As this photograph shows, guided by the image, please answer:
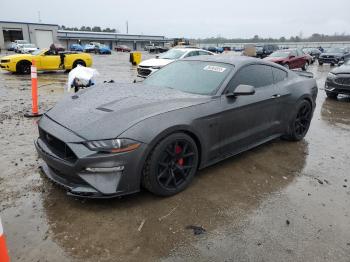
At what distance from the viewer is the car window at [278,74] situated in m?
4.92

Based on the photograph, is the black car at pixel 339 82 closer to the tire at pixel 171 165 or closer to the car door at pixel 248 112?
the car door at pixel 248 112

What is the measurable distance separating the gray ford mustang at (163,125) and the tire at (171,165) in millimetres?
11

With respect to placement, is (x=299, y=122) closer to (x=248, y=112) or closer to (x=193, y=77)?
(x=248, y=112)

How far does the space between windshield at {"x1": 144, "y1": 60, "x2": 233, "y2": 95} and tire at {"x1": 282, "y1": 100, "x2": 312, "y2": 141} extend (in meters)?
1.79

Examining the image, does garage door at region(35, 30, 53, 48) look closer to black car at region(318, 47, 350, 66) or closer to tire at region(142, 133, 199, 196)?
black car at region(318, 47, 350, 66)

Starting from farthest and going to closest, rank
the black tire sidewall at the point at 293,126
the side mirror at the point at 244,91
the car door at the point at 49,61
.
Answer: the car door at the point at 49,61
the black tire sidewall at the point at 293,126
the side mirror at the point at 244,91

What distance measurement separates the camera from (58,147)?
126 inches

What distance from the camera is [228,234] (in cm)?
286

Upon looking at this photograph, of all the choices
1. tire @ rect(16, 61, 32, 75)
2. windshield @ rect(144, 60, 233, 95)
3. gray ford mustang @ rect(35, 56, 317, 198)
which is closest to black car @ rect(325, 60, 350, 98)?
gray ford mustang @ rect(35, 56, 317, 198)

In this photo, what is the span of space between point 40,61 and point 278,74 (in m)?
12.4

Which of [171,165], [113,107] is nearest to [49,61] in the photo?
[113,107]

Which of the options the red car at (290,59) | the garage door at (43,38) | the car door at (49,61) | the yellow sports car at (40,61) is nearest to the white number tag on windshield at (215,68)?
the yellow sports car at (40,61)

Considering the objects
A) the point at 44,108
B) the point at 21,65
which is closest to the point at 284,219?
the point at 44,108

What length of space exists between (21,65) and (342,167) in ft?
46.2
